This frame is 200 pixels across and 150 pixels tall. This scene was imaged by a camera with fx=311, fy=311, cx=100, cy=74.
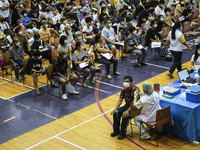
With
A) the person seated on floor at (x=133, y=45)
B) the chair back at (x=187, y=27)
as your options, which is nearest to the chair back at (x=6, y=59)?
the person seated on floor at (x=133, y=45)

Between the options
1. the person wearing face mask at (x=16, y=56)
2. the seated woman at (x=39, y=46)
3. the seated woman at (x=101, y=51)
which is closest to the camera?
the person wearing face mask at (x=16, y=56)

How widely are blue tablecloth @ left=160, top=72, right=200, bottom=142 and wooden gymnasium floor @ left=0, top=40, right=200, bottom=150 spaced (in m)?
0.20

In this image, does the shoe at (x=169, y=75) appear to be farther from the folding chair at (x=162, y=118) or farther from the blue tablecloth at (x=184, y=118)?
the folding chair at (x=162, y=118)

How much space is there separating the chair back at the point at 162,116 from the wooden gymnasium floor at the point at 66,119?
1.81 feet

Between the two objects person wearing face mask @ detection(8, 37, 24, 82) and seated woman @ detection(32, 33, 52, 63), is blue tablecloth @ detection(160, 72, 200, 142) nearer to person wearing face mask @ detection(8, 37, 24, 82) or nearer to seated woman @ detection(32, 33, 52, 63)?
person wearing face mask @ detection(8, 37, 24, 82)

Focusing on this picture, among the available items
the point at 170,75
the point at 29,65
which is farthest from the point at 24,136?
the point at 170,75

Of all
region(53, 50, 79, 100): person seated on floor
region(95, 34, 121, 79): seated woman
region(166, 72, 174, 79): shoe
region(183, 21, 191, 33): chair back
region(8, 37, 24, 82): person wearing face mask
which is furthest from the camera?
region(183, 21, 191, 33): chair back

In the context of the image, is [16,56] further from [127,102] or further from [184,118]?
[184,118]

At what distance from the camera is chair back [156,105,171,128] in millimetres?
6670

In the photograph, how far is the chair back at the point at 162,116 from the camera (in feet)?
21.9

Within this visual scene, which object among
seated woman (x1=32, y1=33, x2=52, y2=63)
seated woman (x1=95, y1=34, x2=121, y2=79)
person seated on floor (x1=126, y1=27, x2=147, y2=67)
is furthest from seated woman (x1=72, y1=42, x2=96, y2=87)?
person seated on floor (x1=126, y1=27, x2=147, y2=67)

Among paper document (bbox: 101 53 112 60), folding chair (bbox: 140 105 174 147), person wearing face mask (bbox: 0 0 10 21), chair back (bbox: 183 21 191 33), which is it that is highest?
person wearing face mask (bbox: 0 0 10 21)

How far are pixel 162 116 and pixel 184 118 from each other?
0.56 metres

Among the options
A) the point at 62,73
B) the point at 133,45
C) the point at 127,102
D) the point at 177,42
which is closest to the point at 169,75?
the point at 177,42
